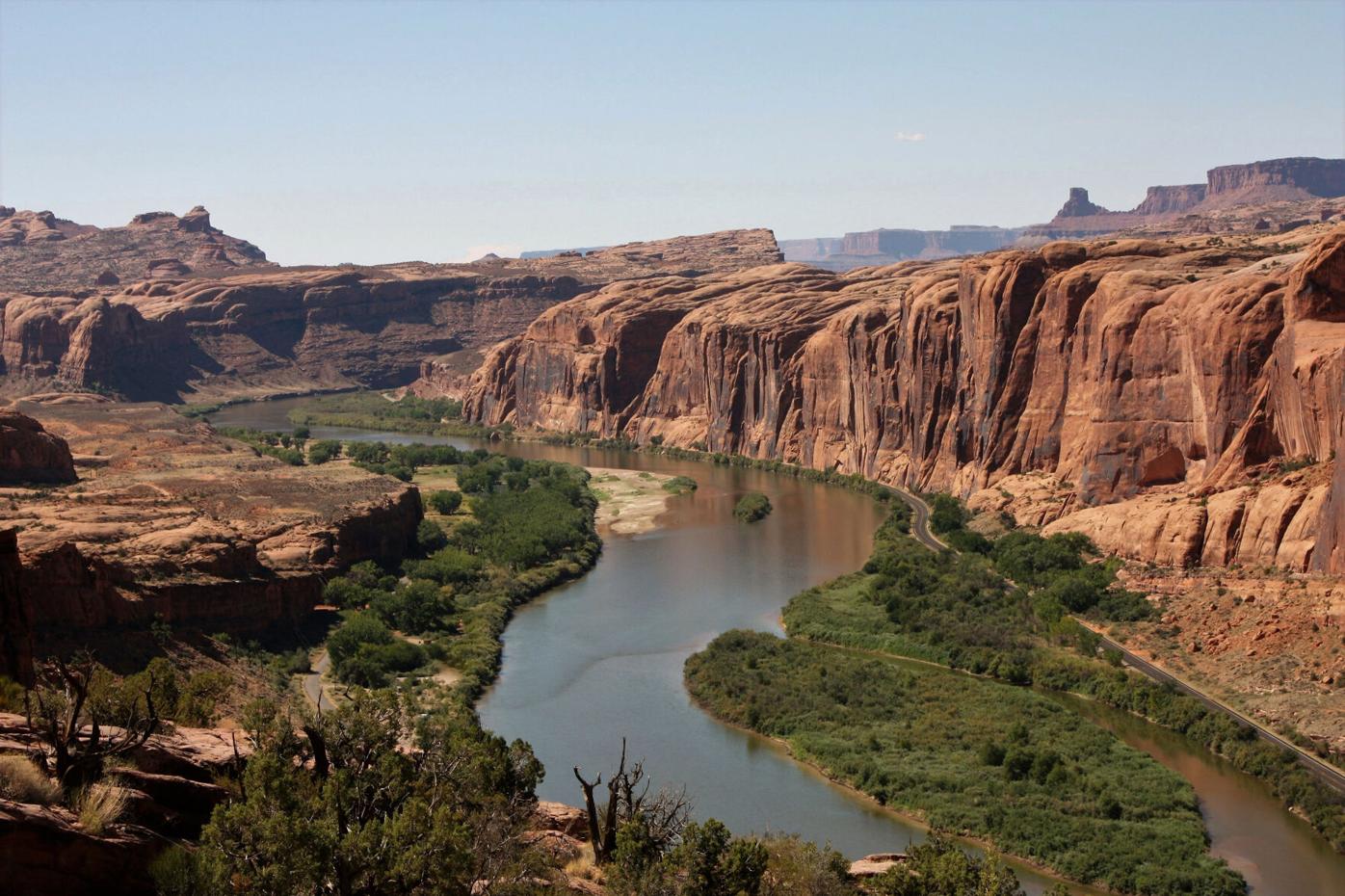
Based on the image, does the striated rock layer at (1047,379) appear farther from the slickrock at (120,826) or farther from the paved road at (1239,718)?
the slickrock at (120,826)

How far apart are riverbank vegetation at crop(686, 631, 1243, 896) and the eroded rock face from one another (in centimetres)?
3643

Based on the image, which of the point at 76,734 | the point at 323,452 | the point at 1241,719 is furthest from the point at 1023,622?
the point at 323,452

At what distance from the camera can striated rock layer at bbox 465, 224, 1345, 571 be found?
60.8 meters

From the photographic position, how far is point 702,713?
170ft

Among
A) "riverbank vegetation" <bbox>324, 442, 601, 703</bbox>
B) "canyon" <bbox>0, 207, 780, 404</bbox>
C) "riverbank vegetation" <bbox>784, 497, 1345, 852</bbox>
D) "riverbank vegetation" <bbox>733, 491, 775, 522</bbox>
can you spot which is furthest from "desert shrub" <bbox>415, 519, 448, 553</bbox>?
"canyon" <bbox>0, 207, 780, 404</bbox>

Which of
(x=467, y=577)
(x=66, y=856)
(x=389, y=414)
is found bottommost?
(x=467, y=577)

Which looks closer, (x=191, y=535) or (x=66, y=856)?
(x=66, y=856)

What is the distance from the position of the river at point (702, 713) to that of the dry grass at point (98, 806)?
22.7 metres

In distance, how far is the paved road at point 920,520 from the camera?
78.8 metres

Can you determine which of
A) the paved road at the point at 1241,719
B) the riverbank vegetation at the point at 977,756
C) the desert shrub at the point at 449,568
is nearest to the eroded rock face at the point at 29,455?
the desert shrub at the point at 449,568

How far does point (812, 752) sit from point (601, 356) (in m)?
94.7

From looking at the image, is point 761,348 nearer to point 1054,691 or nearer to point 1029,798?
point 1054,691

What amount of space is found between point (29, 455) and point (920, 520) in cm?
4898

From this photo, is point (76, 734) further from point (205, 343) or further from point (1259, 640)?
point (205, 343)
